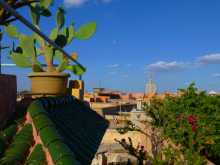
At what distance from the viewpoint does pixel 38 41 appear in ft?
26.8

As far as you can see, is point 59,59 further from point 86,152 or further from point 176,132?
point 176,132

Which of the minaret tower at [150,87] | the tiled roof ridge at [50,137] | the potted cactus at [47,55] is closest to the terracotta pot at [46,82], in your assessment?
the potted cactus at [47,55]

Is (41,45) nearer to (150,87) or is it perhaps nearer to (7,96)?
(7,96)

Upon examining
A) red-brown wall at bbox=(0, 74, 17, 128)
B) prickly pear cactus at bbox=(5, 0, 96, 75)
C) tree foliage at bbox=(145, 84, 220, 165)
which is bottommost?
tree foliage at bbox=(145, 84, 220, 165)

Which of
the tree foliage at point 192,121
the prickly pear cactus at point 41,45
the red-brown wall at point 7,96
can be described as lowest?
the tree foliage at point 192,121

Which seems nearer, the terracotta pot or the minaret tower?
the terracotta pot

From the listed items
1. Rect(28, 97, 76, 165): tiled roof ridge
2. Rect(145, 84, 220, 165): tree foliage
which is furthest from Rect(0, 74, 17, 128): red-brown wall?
Rect(145, 84, 220, 165): tree foliage

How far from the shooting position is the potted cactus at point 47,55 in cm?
704

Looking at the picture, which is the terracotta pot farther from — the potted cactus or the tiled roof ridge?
the tiled roof ridge

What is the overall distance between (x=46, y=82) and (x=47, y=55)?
41.5 inches

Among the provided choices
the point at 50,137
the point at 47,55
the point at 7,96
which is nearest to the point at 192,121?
the point at 47,55

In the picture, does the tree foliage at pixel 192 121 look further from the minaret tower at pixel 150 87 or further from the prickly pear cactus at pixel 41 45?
the minaret tower at pixel 150 87

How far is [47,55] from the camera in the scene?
789cm

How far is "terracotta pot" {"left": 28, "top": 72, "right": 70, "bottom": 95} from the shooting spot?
6.98 metres
